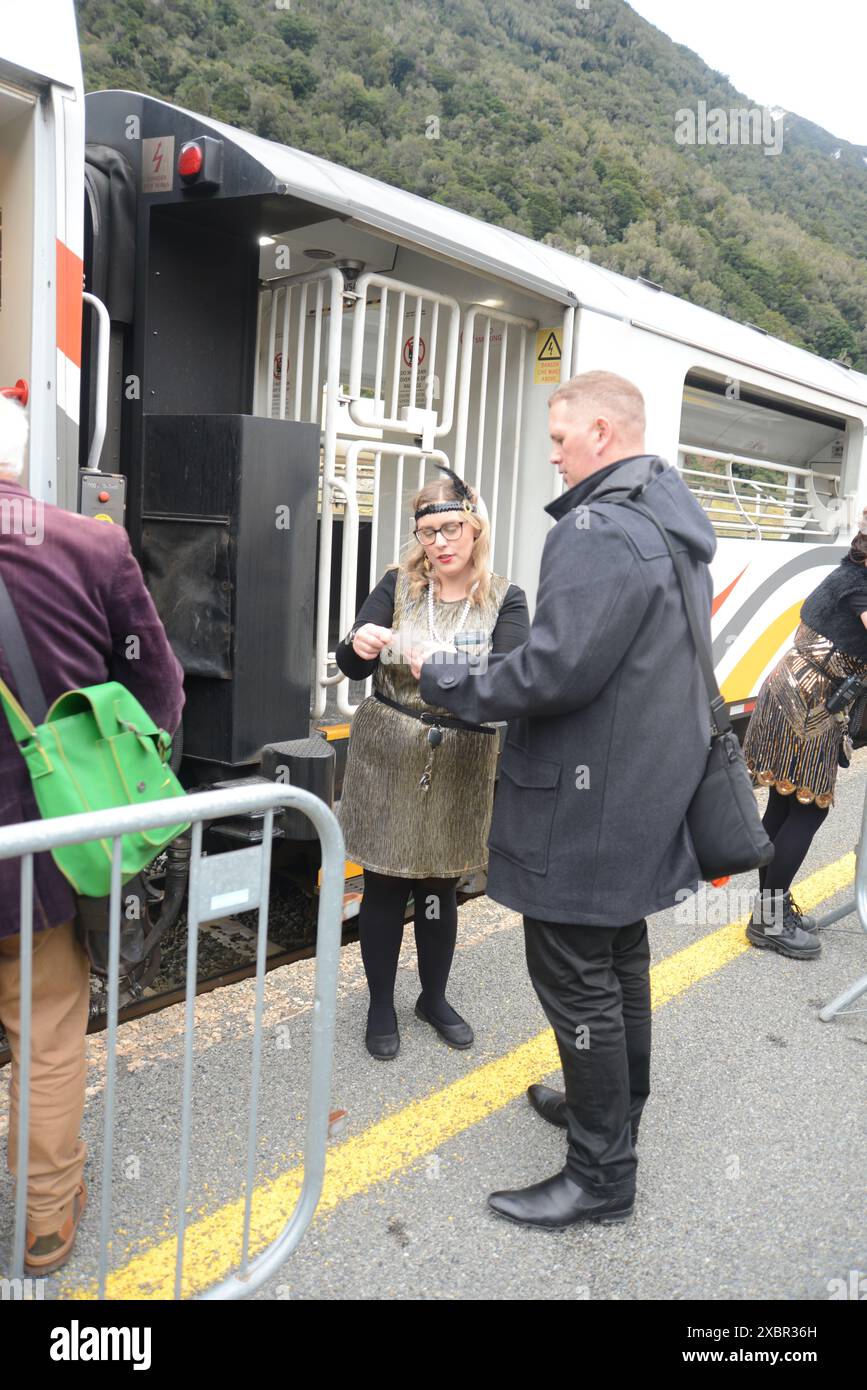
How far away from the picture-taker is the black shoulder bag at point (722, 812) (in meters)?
2.42

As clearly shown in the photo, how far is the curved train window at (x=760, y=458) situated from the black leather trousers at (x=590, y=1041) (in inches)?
134

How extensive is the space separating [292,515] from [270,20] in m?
46.2

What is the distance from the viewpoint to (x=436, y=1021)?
328 cm

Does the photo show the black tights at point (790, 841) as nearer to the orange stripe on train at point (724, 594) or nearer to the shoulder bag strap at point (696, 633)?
the orange stripe on train at point (724, 594)

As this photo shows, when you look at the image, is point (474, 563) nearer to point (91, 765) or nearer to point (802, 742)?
point (91, 765)

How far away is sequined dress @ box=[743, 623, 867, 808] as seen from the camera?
13.1 feet

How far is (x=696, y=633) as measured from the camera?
2.35 m

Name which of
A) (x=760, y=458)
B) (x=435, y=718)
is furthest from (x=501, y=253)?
(x=760, y=458)

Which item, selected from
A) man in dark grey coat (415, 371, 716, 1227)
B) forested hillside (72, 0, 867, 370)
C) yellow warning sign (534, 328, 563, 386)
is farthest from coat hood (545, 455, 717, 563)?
forested hillside (72, 0, 867, 370)

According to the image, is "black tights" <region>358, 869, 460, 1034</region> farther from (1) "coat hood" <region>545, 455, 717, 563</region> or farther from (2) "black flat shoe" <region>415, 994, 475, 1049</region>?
(1) "coat hood" <region>545, 455, 717, 563</region>

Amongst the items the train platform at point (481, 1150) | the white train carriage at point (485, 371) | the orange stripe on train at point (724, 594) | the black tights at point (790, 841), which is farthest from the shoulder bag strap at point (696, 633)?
the orange stripe on train at point (724, 594)

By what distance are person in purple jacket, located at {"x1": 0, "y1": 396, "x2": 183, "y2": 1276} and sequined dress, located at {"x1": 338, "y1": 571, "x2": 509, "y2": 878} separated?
88 centimetres

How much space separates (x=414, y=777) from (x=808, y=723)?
5.94 ft

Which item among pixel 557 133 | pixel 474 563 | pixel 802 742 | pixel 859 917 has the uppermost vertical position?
pixel 557 133
